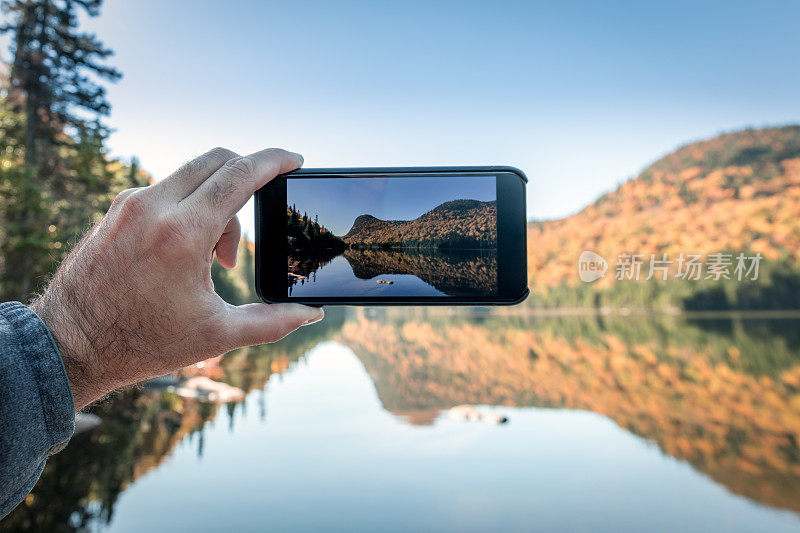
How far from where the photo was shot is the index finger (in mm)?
808

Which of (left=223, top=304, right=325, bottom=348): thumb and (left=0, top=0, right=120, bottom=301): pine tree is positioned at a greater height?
(left=0, top=0, right=120, bottom=301): pine tree

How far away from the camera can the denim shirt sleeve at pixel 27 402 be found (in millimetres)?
611

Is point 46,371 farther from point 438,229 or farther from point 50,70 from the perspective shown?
point 50,70

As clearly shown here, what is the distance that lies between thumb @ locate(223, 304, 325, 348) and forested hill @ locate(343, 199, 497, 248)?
10.4 inches

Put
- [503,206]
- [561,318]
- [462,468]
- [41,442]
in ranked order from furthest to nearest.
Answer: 1. [561,318]
2. [462,468]
3. [503,206]
4. [41,442]

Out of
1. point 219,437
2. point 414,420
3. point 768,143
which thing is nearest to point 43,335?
point 219,437

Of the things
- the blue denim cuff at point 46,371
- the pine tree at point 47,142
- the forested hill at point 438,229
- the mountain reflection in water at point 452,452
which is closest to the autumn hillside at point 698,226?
the mountain reflection in water at point 452,452

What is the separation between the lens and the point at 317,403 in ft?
86.4

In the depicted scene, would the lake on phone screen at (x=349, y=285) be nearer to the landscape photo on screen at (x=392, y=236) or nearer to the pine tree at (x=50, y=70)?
the landscape photo on screen at (x=392, y=236)

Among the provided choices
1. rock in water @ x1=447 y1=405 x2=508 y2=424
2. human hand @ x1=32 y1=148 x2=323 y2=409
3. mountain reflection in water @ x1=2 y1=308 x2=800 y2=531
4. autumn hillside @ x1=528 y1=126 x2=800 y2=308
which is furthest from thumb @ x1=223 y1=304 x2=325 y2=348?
autumn hillside @ x1=528 y1=126 x2=800 y2=308

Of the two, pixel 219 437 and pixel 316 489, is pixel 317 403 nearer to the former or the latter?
pixel 219 437

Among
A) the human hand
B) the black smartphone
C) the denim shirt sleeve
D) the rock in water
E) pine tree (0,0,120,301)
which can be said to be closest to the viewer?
the denim shirt sleeve

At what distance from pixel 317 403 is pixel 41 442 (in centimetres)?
2704

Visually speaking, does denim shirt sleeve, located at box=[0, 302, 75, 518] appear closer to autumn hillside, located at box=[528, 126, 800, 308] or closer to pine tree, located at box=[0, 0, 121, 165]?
pine tree, located at box=[0, 0, 121, 165]
